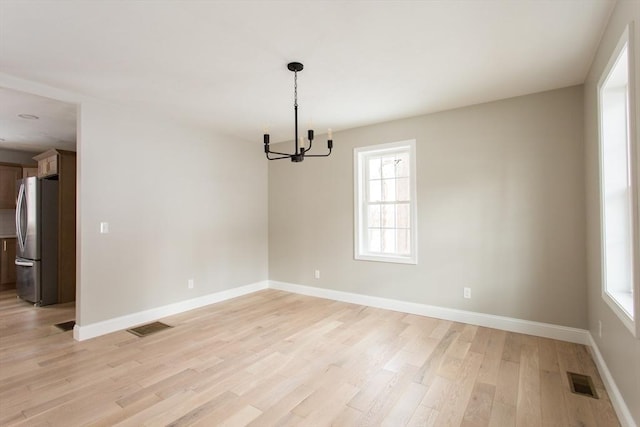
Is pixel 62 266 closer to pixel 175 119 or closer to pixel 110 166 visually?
pixel 110 166

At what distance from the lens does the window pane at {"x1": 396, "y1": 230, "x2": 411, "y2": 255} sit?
4.36 metres

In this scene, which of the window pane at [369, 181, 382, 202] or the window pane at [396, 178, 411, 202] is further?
the window pane at [369, 181, 382, 202]

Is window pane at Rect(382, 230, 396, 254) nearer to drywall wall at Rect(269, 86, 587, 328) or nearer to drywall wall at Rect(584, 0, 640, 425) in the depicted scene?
drywall wall at Rect(269, 86, 587, 328)

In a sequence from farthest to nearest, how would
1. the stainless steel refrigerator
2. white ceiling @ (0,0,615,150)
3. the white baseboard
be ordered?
the stainless steel refrigerator, the white baseboard, white ceiling @ (0,0,615,150)

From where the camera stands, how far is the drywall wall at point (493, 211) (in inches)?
126

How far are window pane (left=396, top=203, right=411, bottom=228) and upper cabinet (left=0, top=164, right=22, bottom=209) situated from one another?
6.83 meters

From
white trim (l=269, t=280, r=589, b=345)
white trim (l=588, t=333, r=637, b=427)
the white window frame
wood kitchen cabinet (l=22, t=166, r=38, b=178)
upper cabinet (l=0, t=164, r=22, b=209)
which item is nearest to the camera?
the white window frame

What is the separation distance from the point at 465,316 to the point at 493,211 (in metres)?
1.27

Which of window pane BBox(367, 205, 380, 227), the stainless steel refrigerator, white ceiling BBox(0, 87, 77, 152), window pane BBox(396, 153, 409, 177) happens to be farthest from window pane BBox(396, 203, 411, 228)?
the stainless steel refrigerator

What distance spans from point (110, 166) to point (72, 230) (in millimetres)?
1981

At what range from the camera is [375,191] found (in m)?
4.72

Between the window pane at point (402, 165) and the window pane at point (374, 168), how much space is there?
0.30 meters

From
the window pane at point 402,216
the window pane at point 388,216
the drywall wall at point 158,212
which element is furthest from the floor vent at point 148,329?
the window pane at point 402,216

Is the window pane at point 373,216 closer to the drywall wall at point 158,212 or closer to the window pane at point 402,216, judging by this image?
the window pane at point 402,216
